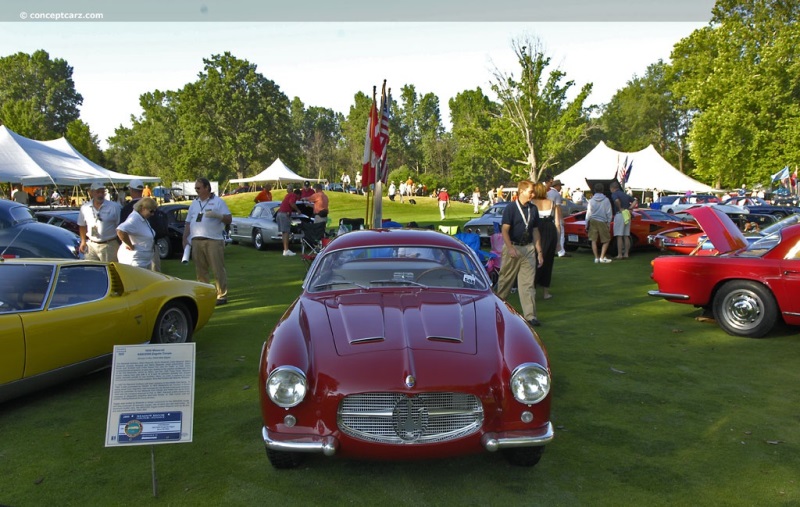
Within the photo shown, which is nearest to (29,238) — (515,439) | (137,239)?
(137,239)

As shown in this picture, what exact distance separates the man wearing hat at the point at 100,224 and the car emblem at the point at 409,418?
6665 mm

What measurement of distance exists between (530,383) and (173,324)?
439 centimetres

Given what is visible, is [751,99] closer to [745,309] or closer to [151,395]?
[745,309]

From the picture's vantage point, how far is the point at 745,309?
24.0ft

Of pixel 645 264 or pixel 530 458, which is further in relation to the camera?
pixel 645 264

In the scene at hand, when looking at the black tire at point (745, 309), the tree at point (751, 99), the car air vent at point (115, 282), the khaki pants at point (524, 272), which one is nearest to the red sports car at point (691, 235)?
the black tire at point (745, 309)

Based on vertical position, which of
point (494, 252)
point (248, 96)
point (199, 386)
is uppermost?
point (248, 96)

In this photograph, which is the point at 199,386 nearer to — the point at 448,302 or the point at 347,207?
the point at 448,302

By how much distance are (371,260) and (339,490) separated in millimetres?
2255

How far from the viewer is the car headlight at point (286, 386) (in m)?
3.55

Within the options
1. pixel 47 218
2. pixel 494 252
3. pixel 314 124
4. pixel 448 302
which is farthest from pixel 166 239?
pixel 314 124

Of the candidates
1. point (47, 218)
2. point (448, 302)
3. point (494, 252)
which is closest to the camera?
point (448, 302)

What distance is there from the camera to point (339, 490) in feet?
11.9

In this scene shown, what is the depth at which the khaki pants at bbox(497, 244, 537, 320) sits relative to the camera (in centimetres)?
750
